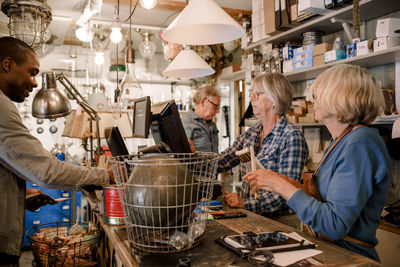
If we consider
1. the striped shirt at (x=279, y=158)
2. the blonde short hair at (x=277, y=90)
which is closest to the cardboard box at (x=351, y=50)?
the blonde short hair at (x=277, y=90)

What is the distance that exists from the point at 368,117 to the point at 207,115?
7.93 feet

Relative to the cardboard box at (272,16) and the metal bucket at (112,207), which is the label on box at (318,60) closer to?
the cardboard box at (272,16)

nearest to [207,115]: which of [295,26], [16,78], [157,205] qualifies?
[295,26]

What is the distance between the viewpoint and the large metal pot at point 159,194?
973mm

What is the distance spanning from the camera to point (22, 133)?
4.96ft

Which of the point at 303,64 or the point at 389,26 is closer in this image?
the point at 389,26

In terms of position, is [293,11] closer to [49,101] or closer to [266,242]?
[49,101]

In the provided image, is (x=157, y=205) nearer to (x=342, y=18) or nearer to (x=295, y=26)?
(x=342, y=18)

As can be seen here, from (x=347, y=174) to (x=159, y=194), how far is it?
0.68 m

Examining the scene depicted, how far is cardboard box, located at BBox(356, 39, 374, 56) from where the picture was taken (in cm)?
242

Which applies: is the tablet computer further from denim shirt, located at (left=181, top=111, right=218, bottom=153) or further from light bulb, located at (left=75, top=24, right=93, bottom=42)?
light bulb, located at (left=75, top=24, right=93, bottom=42)

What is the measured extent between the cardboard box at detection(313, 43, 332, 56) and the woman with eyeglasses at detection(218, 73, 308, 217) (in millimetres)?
912

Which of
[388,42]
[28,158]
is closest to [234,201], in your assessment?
[28,158]

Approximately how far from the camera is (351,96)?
1.23 meters
